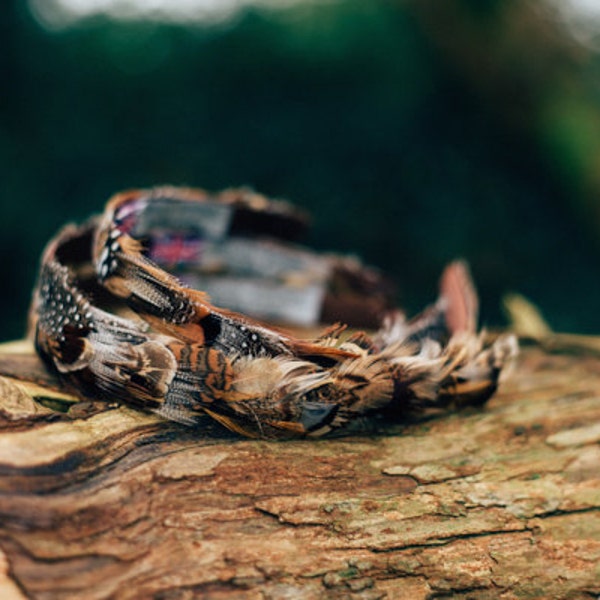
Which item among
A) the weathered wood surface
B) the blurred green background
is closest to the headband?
the weathered wood surface

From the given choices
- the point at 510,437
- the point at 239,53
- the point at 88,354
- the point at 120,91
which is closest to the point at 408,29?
the point at 239,53

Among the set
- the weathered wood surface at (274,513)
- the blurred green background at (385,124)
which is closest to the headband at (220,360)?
the weathered wood surface at (274,513)

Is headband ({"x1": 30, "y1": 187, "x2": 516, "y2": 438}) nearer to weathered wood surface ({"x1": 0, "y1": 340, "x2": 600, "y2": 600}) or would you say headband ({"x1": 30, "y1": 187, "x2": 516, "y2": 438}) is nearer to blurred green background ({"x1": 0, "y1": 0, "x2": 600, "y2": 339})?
weathered wood surface ({"x1": 0, "y1": 340, "x2": 600, "y2": 600})

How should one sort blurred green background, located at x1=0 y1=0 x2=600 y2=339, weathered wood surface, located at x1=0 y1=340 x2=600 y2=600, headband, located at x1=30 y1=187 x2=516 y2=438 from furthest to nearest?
blurred green background, located at x1=0 y1=0 x2=600 y2=339 < headband, located at x1=30 y1=187 x2=516 y2=438 < weathered wood surface, located at x1=0 y1=340 x2=600 y2=600

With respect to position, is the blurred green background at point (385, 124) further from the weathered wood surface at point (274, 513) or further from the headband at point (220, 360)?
the weathered wood surface at point (274, 513)

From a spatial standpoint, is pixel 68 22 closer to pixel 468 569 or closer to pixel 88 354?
pixel 88 354

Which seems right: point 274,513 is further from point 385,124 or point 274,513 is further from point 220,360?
point 385,124
